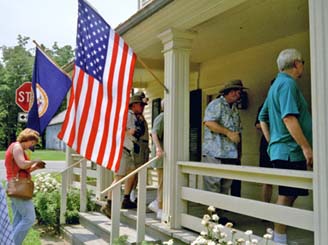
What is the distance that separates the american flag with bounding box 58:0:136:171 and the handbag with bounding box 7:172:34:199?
0.81 metres

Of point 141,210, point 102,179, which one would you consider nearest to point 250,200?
point 141,210

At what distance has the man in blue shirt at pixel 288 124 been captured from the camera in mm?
3375

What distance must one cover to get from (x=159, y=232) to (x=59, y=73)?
2745 millimetres

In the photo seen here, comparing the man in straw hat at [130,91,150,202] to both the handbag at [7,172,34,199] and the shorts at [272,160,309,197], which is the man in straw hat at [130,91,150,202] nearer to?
the handbag at [7,172,34,199]

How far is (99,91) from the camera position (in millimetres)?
4922

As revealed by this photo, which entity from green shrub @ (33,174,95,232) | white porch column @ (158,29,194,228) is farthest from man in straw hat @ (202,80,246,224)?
green shrub @ (33,174,95,232)

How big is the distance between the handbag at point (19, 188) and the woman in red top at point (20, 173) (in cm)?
6

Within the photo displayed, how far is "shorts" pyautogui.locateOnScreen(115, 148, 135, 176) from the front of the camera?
6152mm

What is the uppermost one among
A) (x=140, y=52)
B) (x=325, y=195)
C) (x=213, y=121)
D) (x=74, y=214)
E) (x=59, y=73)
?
(x=140, y=52)

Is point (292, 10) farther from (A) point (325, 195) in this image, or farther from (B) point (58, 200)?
(B) point (58, 200)

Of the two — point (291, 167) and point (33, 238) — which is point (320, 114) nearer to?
point (291, 167)

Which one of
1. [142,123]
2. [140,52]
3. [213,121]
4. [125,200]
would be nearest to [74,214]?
[125,200]

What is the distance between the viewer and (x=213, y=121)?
460cm

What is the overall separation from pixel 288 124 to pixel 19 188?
346 cm
